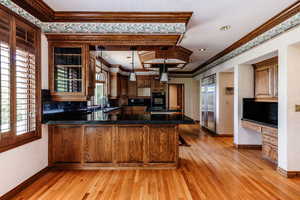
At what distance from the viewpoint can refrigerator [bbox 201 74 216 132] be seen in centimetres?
592

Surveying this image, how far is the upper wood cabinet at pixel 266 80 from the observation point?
3541mm

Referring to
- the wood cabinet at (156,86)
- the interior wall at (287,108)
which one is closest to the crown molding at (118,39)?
the interior wall at (287,108)

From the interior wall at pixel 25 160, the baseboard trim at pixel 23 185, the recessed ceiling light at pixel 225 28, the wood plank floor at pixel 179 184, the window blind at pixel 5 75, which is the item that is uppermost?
the recessed ceiling light at pixel 225 28

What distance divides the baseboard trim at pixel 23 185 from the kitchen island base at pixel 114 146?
20 cm

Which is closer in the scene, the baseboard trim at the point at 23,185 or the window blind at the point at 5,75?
the window blind at the point at 5,75

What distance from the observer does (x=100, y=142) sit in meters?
2.96

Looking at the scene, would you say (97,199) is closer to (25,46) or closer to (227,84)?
(25,46)

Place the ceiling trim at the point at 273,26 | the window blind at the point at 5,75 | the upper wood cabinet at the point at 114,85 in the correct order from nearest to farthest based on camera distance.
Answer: the window blind at the point at 5,75 < the ceiling trim at the point at 273,26 < the upper wood cabinet at the point at 114,85

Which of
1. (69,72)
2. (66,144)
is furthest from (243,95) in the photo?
(66,144)

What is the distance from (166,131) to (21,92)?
7.28 ft

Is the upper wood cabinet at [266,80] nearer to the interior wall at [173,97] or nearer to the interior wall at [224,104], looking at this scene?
the interior wall at [224,104]

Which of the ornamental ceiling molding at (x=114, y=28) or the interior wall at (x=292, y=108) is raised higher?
the ornamental ceiling molding at (x=114, y=28)

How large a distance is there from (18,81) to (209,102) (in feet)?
18.6

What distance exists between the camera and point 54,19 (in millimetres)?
2672
